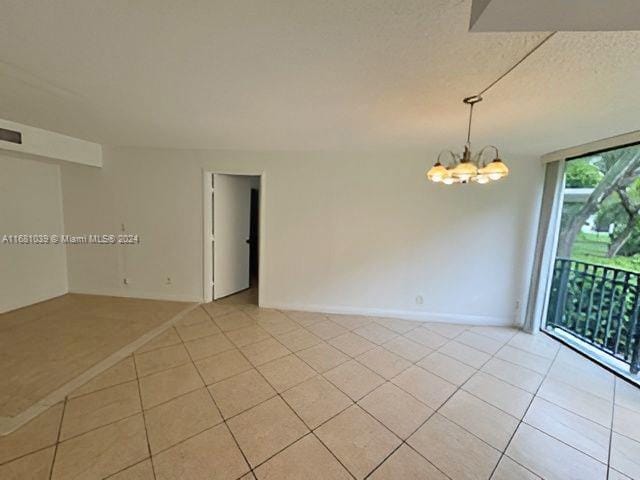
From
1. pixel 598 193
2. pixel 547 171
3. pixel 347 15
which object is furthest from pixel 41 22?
pixel 598 193

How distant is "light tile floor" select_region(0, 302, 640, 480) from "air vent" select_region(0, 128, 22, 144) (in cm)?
276

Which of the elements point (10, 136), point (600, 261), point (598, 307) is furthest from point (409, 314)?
point (10, 136)

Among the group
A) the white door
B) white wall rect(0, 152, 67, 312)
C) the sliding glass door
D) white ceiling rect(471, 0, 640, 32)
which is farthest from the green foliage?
white wall rect(0, 152, 67, 312)

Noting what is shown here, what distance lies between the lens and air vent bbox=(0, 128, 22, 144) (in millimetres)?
2871

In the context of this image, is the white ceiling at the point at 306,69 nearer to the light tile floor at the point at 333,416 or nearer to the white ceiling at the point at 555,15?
the white ceiling at the point at 555,15

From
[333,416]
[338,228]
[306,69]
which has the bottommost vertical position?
[333,416]

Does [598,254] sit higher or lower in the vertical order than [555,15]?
lower

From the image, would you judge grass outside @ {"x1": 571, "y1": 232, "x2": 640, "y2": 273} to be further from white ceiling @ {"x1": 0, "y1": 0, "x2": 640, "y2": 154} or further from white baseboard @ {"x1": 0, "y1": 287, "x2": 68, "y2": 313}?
white baseboard @ {"x1": 0, "y1": 287, "x2": 68, "y2": 313}

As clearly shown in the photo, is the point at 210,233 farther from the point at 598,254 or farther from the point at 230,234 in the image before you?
the point at 598,254

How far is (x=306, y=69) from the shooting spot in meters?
1.64

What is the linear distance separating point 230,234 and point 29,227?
2819 mm

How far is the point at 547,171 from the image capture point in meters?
3.43

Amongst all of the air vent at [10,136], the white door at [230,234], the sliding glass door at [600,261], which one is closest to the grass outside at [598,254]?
the sliding glass door at [600,261]

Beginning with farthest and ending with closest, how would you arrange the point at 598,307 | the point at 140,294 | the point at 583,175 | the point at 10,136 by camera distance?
the point at 140,294 < the point at 583,175 < the point at 598,307 < the point at 10,136
